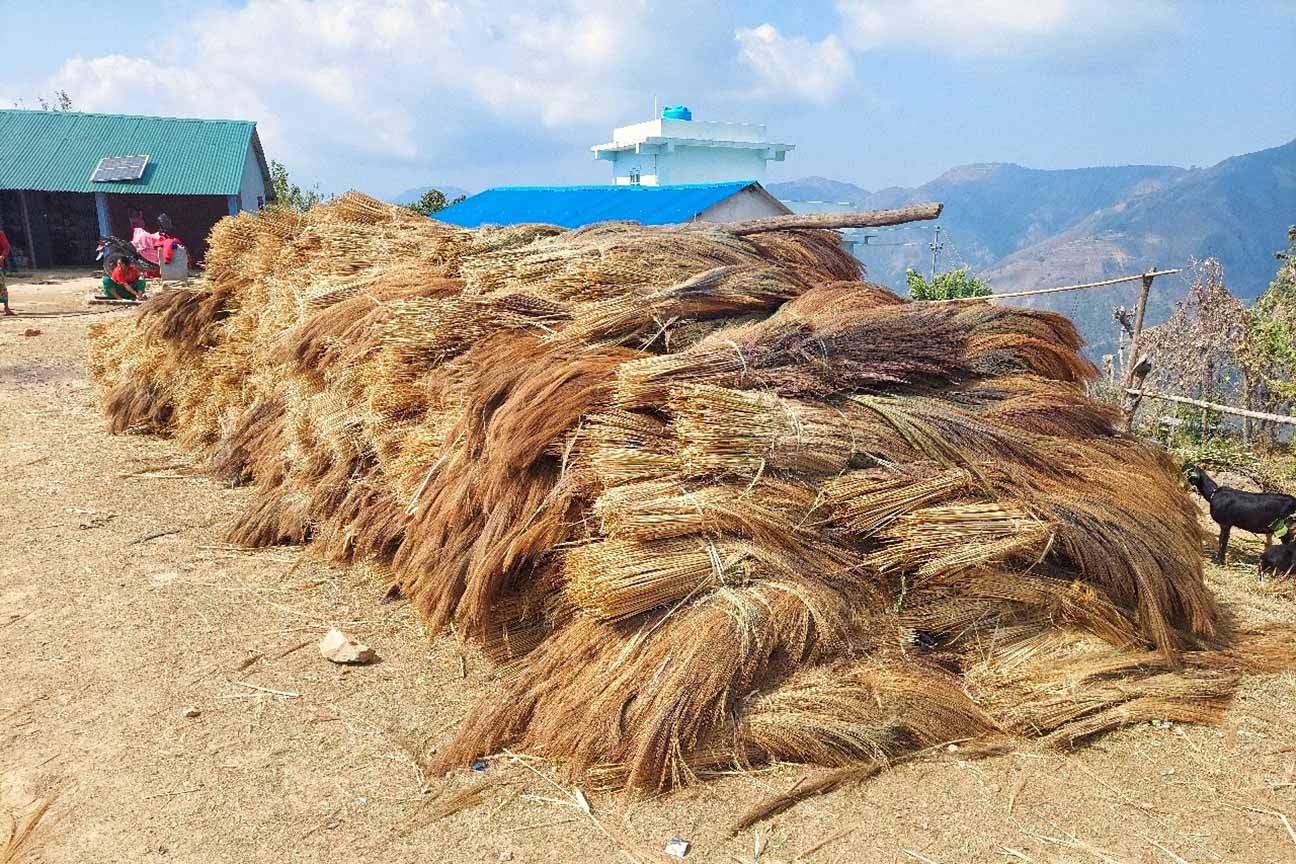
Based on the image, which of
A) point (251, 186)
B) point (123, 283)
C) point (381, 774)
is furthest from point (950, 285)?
point (251, 186)

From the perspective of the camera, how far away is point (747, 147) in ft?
111

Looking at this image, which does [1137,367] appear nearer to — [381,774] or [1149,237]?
[381,774]

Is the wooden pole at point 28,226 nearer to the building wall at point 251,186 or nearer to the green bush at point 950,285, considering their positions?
the building wall at point 251,186

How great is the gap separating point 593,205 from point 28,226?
20.6 metres

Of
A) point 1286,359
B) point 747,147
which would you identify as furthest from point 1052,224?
point 1286,359

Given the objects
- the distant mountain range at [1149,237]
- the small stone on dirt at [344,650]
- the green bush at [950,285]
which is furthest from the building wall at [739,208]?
the distant mountain range at [1149,237]

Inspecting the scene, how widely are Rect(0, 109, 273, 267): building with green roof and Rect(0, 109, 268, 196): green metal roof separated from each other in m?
0.03

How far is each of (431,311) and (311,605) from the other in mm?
1857

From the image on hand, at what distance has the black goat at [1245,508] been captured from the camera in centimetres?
550

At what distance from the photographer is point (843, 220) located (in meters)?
7.12

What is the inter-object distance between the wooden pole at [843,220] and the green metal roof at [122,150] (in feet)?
75.2

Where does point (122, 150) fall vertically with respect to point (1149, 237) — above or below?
above

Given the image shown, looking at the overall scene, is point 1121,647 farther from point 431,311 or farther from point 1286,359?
point 1286,359

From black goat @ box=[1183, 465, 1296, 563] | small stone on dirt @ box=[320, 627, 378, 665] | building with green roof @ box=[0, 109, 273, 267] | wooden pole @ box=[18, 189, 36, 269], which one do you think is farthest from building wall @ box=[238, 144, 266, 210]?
black goat @ box=[1183, 465, 1296, 563]
